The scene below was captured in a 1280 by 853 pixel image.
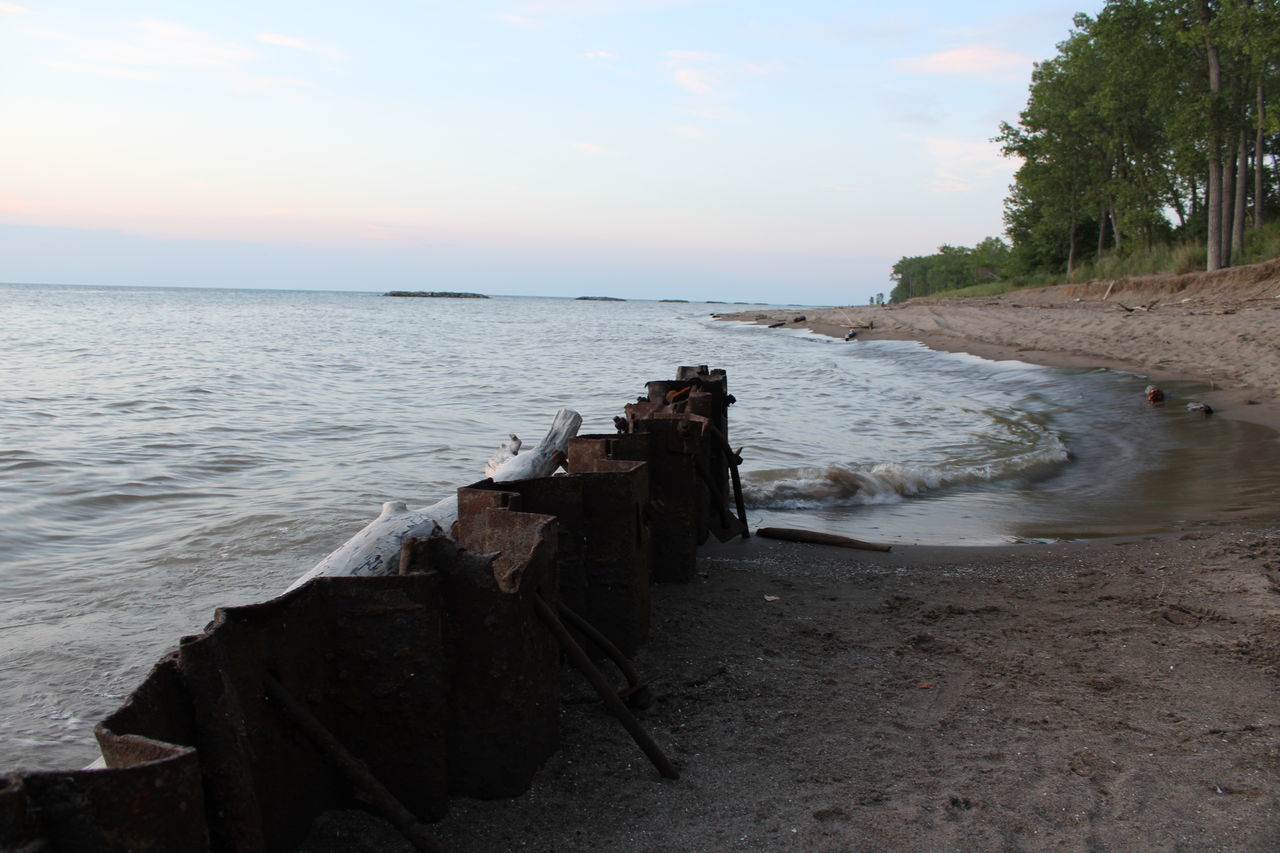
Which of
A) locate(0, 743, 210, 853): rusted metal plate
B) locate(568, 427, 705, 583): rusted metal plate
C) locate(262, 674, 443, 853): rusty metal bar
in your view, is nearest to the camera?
locate(0, 743, 210, 853): rusted metal plate

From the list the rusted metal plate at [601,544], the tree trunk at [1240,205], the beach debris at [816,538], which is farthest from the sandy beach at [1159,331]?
the rusted metal plate at [601,544]

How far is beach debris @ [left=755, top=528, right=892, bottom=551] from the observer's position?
21.5 ft

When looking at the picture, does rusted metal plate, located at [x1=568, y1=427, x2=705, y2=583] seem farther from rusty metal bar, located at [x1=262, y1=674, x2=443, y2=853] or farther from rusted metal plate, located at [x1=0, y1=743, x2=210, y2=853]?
rusted metal plate, located at [x1=0, y1=743, x2=210, y2=853]

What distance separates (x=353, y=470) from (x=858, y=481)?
18.0ft

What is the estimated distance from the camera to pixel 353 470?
1020cm

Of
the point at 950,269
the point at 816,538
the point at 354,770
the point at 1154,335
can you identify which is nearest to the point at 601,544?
the point at 354,770

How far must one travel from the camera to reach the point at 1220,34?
26000mm

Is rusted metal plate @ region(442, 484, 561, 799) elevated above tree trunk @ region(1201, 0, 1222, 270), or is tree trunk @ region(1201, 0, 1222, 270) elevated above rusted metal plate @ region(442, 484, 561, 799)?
tree trunk @ region(1201, 0, 1222, 270)

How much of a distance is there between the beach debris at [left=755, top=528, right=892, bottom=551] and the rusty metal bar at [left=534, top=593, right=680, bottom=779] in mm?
3651

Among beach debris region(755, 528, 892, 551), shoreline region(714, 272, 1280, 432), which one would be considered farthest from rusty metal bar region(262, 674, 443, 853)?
shoreline region(714, 272, 1280, 432)

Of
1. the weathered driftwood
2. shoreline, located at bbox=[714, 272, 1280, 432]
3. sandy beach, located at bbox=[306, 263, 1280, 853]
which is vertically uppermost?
shoreline, located at bbox=[714, 272, 1280, 432]

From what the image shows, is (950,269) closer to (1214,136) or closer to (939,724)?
(1214,136)

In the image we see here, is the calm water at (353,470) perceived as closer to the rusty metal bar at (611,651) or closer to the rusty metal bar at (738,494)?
the rusty metal bar at (738,494)

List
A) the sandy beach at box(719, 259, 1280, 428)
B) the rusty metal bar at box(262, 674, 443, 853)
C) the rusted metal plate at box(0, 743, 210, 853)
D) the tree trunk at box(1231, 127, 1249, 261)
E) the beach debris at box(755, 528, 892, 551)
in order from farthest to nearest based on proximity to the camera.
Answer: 1. the tree trunk at box(1231, 127, 1249, 261)
2. the sandy beach at box(719, 259, 1280, 428)
3. the beach debris at box(755, 528, 892, 551)
4. the rusty metal bar at box(262, 674, 443, 853)
5. the rusted metal plate at box(0, 743, 210, 853)
